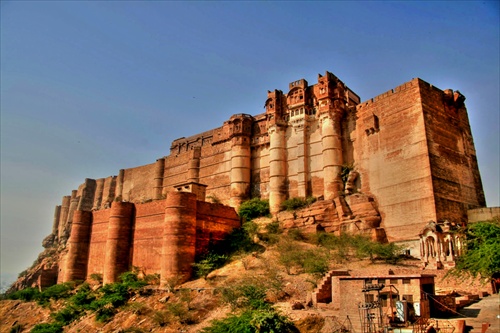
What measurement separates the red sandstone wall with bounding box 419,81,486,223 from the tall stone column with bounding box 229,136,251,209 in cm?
1344

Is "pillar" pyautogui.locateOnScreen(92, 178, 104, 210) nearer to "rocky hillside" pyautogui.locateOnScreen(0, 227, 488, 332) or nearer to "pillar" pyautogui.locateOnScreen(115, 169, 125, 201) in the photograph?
"pillar" pyautogui.locateOnScreen(115, 169, 125, 201)

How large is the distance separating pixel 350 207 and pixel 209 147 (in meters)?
15.3

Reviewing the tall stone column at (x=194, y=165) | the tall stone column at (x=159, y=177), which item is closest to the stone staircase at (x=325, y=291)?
the tall stone column at (x=194, y=165)

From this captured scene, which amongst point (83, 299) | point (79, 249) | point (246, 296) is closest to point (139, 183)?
point (79, 249)

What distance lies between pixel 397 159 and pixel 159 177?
2279 cm

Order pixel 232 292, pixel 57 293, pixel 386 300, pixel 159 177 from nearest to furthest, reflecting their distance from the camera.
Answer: pixel 386 300
pixel 232 292
pixel 57 293
pixel 159 177

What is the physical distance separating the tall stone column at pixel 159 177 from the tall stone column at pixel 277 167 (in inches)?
526

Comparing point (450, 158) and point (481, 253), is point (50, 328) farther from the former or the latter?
point (450, 158)

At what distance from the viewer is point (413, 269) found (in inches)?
703

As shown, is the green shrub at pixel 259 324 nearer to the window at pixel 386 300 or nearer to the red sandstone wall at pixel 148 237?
the window at pixel 386 300

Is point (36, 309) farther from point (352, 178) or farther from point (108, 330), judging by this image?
point (352, 178)

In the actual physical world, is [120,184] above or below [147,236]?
above

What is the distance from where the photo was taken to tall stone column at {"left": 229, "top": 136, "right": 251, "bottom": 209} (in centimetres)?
3203

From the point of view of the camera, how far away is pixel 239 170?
32.5m
